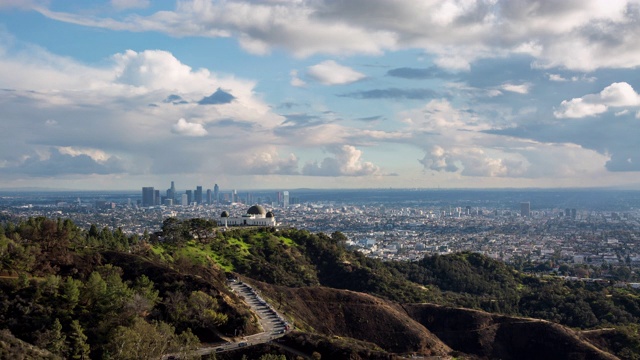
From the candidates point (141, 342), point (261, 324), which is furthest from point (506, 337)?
point (141, 342)

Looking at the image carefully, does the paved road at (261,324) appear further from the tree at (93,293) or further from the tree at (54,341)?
the tree at (93,293)

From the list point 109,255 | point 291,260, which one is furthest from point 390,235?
point 109,255

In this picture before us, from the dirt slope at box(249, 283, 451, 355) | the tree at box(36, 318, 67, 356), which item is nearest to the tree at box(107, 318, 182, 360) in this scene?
the tree at box(36, 318, 67, 356)

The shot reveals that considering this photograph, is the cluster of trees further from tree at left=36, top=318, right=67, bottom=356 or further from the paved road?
the paved road

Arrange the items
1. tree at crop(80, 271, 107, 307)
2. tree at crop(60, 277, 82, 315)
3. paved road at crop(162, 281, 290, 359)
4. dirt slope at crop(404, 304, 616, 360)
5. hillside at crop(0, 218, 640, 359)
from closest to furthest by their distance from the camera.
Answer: hillside at crop(0, 218, 640, 359) → tree at crop(60, 277, 82, 315) → tree at crop(80, 271, 107, 307) → paved road at crop(162, 281, 290, 359) → dirt slope at crop(404, 304, 616, 360)

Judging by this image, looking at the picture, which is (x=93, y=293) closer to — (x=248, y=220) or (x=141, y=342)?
(x=141, y=342)

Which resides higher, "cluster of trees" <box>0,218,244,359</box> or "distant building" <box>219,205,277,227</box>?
"distant building" <box>219,205,277,227</box>

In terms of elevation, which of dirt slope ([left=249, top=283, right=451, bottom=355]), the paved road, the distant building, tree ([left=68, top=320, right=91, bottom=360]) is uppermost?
the distant building
